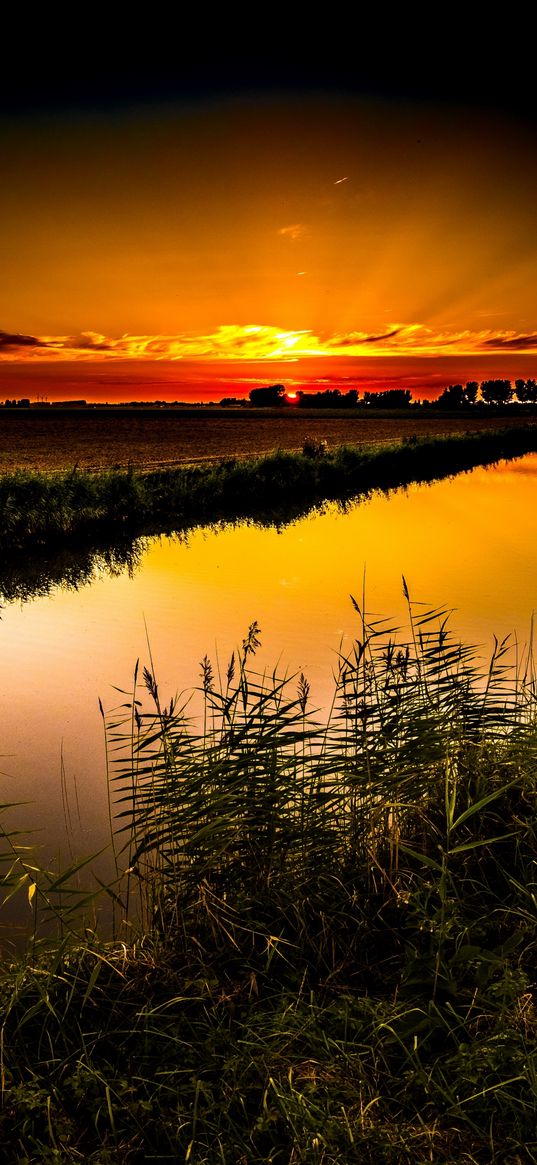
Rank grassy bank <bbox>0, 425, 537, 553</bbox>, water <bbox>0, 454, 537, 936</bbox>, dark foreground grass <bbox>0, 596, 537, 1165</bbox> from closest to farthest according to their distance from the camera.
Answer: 1. dark foreground grass <bbox>0, 596, 537, 1165</bbox>
2. water <bbox>0, 454, 537, 936</bbox>
3. grassy bank <bbox>0, 425, 537, 553</bbox>

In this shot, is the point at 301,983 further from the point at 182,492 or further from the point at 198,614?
the point at 182,492

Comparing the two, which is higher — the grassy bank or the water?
the grassy bank

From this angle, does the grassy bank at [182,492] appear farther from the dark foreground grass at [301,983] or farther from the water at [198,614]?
the dark foreground grass at [301,983]

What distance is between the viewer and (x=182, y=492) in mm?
23078

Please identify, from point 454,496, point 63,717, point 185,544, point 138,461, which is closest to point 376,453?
point 454,496

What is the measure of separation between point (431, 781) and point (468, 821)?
31 cm

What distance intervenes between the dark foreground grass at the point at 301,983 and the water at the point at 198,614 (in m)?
1.52

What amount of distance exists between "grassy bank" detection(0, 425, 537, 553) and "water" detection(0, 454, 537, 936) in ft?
6.93

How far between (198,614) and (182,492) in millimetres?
12035

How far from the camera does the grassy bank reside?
17.3 m

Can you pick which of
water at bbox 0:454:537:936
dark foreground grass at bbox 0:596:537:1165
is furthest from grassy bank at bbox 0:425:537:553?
dark foreground grass at bbox 0:596:537:1165

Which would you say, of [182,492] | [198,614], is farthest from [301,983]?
[182,492]

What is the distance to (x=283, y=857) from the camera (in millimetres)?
3990

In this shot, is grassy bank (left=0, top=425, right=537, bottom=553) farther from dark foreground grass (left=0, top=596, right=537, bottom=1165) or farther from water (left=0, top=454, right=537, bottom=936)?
dark foreground grass (left=0, top=596, right=537, bottom=1165)
